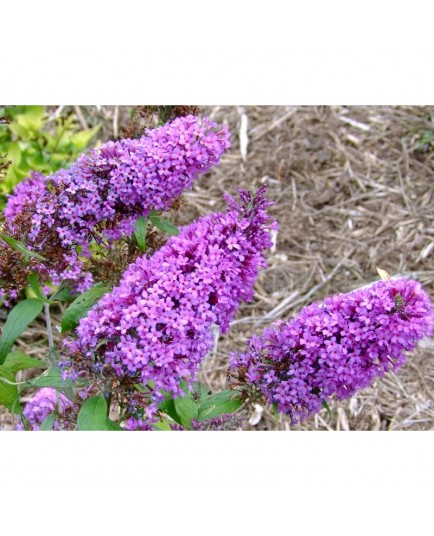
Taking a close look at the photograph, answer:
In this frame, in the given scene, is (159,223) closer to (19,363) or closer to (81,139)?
(19,363)

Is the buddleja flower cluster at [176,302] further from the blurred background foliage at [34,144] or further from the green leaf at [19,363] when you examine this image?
the blurred background foliage at [34,144]

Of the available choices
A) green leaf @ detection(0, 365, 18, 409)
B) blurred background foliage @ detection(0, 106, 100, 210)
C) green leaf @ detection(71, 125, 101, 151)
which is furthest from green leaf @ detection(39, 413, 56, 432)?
green leaf @ detection(71, 125, 101, 151)

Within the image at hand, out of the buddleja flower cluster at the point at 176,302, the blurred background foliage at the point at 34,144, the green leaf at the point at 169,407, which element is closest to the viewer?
the buddleja flower cluster at the point at 176,302

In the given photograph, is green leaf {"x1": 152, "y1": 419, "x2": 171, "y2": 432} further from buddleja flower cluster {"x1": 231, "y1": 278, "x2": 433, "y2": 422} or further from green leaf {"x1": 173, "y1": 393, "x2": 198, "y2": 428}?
buddleja flower cluster {"x1": 231, "y1": 278, "x2": 433, "y2": 422}

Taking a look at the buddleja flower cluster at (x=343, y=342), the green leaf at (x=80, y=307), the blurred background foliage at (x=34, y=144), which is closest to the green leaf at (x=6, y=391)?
the green leaf at (x=80, y=307)

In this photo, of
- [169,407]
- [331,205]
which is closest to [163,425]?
[169,407]

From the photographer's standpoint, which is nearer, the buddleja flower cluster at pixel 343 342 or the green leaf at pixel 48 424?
the buddleja flower cluster at pixel 343 342

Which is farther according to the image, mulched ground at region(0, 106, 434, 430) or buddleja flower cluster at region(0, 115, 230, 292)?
mulched ground at region(0, 106, 434, 430)
